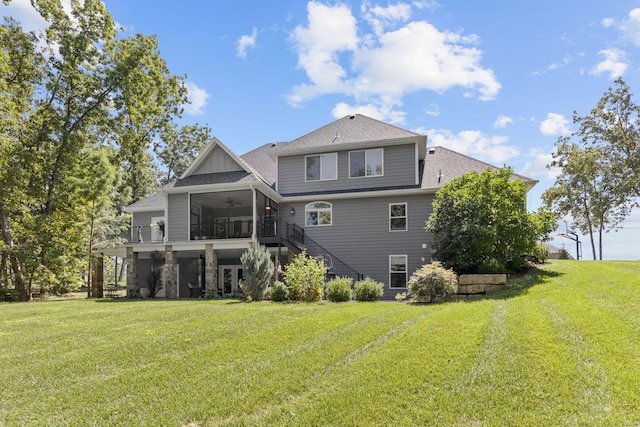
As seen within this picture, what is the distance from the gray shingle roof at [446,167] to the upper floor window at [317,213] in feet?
14.1

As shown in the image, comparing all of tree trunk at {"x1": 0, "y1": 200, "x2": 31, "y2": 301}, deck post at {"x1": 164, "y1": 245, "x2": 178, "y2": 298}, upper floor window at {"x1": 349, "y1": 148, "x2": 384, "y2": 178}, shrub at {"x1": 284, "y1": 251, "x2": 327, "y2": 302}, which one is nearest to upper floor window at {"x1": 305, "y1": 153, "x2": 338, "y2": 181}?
upper floor window at {"x1": 349, "y1": 148, "x2": 384, "y2": 178}

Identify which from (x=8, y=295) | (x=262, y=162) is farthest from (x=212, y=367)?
(x=262, y=162)

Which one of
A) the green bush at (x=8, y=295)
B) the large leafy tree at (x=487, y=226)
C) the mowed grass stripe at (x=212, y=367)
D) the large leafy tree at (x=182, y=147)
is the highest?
the large leafy tree at (x=182, y=147)

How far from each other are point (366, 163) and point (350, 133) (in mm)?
1731

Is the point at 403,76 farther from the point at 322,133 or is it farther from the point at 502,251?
the point at 502,251

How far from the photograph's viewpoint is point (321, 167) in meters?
Result: 17.8

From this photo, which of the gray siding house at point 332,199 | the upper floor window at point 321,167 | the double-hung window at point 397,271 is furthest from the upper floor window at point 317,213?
the double-hung window at point 397,271

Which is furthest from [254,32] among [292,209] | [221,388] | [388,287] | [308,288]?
[221,388]

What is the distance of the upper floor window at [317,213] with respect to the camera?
17.3m

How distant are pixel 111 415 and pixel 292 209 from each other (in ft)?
45.8

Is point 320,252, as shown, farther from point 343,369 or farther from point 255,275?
point 343,369

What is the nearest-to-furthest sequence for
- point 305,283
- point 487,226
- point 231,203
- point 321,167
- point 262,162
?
1. point 305,283
2. point 487,226
3. point 321,167
4. point 231,203
5. point 262,162

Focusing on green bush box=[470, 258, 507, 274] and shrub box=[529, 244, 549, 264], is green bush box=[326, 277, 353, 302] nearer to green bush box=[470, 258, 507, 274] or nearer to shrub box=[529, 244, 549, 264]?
green bush box=[470, 258, 507, 274]

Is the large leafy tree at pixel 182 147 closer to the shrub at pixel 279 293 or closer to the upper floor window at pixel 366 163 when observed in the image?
the upper floor window at pixel 366 163
